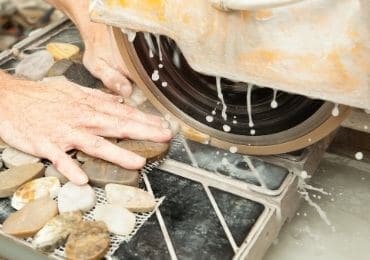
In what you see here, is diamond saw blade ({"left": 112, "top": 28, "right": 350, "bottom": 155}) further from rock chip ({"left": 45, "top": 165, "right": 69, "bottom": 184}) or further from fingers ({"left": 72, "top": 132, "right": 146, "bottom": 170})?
rock chip ({"left": 45, "top": 165, "right": 69, "bottom": 184})

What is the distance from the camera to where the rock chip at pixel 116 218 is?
1.30 m

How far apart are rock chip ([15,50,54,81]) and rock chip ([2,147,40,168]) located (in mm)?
353

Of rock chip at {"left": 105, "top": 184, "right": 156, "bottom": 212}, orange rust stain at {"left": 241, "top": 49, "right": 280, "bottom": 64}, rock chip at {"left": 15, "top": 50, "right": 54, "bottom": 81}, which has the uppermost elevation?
orange rust stain at {"left": 241, "top": 49, "right": 280, "bottom": 64}

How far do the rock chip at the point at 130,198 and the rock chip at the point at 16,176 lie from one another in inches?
7.6

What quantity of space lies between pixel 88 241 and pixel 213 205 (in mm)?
307

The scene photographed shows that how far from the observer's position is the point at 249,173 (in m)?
1.46

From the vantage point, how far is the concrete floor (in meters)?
1.47

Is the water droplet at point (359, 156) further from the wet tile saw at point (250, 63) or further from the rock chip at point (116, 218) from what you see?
the rock chip at point (116, 218)

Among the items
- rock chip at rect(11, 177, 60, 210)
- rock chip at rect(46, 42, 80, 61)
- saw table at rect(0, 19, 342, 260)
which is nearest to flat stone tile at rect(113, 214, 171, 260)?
saw table at rect(0, 19, 342, 260)

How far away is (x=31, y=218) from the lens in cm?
133

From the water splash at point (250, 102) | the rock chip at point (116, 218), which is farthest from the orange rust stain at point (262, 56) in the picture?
the rock chip at point (116, 218)

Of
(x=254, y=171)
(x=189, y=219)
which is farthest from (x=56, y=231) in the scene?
(x=254, y=171)

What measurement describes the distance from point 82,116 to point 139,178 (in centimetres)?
23

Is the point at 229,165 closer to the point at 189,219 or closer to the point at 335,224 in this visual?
the point at 189,219
